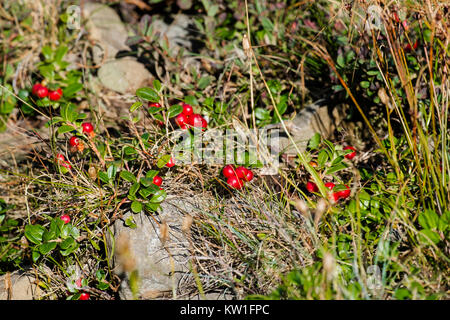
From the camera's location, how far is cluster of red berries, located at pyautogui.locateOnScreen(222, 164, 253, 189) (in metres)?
2.51

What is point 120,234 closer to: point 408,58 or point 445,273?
point 445,273

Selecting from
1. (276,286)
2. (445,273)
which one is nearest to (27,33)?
(276,286)

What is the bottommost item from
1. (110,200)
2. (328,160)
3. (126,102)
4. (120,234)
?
(120,234)

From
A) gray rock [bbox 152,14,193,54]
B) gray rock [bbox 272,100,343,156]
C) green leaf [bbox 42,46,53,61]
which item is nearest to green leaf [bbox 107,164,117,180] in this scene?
gray rock [bbox 272,100,343,156]

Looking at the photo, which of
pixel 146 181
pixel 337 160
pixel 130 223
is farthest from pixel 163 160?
pixel 337 160

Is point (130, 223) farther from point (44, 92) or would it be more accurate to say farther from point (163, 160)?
point (44, 92)

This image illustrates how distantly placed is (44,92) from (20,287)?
64.6 inches

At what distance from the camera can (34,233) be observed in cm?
239

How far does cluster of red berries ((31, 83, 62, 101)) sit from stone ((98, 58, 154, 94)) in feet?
1.46

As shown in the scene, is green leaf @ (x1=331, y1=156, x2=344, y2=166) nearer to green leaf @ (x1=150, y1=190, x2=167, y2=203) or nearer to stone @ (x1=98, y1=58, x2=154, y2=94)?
green leaf @ (x1=150, y1=190, x2=167, y2=203)

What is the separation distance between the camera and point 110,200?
2498mm
